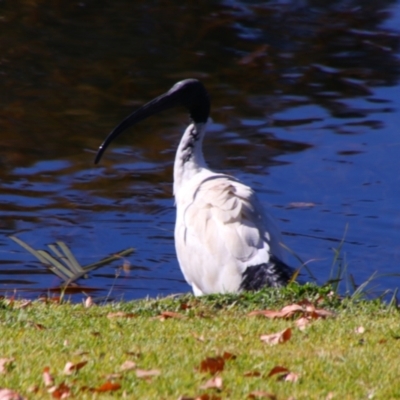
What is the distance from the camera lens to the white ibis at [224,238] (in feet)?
25.7

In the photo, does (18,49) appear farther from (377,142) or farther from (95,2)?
(377,142)

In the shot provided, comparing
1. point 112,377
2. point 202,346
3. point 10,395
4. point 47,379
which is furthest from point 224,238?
point 10,395

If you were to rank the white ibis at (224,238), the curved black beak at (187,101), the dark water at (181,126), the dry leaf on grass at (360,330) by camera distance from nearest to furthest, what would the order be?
1. the dry leaf on grass at (360,330)
2. the white ibis at (224,238)
3. the curved black beak at (187,101)
4. the dark water at (181,126)

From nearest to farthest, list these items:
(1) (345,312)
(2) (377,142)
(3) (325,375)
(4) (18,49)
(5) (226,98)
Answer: (3) (325,375) → (1) (345,312) → (2) (377,142) → (5) (226,98) → (4) (18,49)

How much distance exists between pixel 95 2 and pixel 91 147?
22.3 ft

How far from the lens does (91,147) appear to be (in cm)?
1403

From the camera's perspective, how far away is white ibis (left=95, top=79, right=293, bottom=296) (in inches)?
308

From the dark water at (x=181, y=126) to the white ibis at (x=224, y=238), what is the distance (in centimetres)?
91

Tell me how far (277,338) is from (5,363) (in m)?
1.51

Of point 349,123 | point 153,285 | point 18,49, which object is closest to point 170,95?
point 153,285

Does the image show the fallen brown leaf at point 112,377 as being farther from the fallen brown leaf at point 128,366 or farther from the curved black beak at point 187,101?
the curved black beak at point 187,101

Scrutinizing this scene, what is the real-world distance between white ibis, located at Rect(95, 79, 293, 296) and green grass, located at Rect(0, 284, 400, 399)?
76 centimetres

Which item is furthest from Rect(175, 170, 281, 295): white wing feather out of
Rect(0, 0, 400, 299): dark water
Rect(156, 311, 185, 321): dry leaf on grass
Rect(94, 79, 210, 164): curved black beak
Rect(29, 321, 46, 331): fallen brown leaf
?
Rect(29, 321, 46, 331): fallen brown leaf

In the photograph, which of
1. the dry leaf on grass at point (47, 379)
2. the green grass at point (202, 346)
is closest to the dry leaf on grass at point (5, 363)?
the green grass at point (202, 346)
